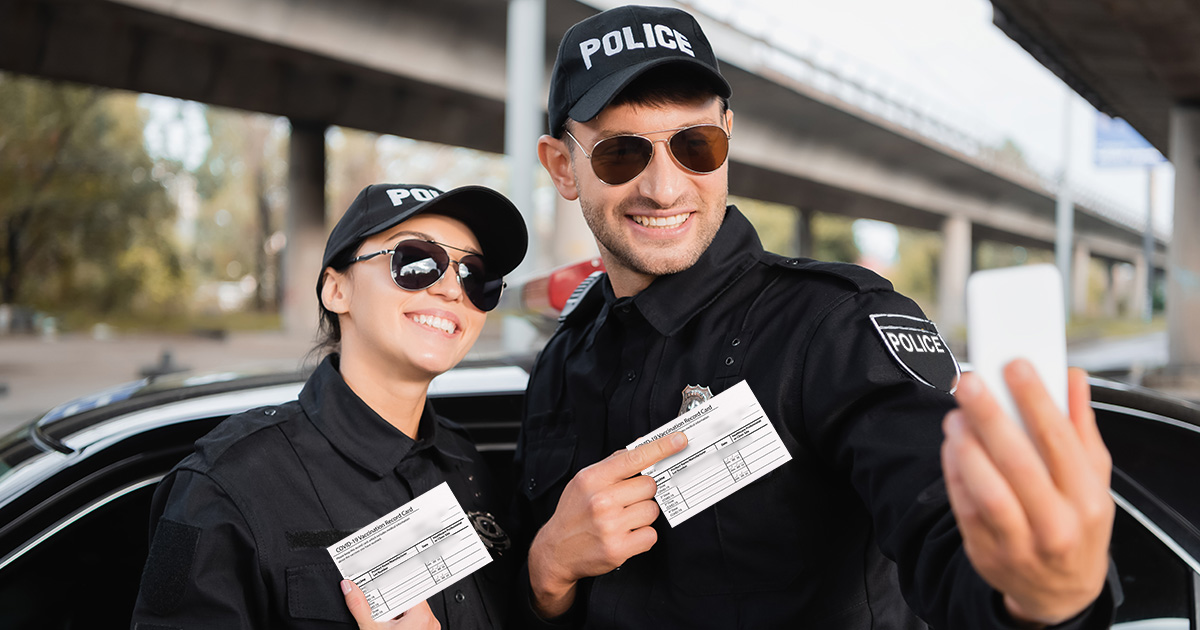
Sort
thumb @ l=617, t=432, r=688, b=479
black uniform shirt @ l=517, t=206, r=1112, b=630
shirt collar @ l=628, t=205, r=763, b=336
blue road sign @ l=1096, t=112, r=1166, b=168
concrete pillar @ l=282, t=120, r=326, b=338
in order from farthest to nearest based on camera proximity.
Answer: blue road sign @ l=1096, t=112, r=1166, b=168 → concrete pillar @ l=282, t=120, r=326, b=338 → shirt collar @ l=628, t=205, r=763, b=336 → thumb @ l=617, t=432, r=688, b=479 → black uniform shirt @ l=517, t=206, r=1112, b=630

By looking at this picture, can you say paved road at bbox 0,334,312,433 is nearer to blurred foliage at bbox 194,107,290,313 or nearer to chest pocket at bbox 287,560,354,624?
chest pocket at bbox 287,560,354,624

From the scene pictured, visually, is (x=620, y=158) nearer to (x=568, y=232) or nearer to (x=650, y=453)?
(x=650, y=453)

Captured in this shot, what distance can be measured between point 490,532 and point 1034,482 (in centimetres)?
131

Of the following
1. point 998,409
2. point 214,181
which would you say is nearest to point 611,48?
point 998,409

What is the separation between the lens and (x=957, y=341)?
26.2 m

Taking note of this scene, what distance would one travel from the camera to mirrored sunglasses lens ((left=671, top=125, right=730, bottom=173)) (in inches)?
70.0

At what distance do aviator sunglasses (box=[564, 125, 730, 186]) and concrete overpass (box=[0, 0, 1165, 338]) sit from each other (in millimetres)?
7558

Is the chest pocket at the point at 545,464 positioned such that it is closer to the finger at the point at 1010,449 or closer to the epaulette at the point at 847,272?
the epaulette at the point at 847,272

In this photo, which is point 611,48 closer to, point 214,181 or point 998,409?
point 998,409

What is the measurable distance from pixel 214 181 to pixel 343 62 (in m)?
25.7

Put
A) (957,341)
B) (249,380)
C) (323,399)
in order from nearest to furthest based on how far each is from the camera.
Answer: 1. (323,399)
2. (249,380)
3. (957,341)

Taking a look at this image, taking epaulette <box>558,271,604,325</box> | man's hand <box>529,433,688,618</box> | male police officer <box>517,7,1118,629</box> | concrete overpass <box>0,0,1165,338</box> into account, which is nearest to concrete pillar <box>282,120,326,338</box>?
concrete overpass <box>0,0,1165,338</box>

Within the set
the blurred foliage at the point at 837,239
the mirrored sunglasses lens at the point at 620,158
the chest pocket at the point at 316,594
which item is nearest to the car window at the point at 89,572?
the chest pocket at the point at 316,594

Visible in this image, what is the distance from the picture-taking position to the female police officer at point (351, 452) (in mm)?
1498
